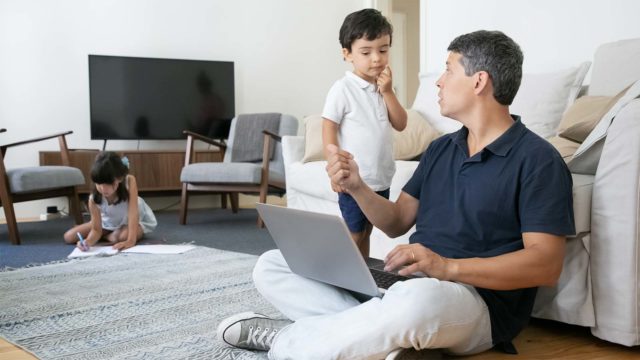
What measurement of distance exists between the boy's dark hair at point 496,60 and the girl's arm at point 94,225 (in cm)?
246

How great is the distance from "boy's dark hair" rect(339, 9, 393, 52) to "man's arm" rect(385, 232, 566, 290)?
682 millimetres

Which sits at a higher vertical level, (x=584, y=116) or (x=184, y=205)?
(x=584, y=116)

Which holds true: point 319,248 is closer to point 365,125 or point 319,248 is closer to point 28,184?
point 365,125

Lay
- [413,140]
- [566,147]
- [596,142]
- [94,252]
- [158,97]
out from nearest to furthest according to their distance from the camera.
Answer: [596,142]
[566,147]
[413,140]
[94,252]
[158,97]

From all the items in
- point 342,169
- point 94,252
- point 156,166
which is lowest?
point 94,252

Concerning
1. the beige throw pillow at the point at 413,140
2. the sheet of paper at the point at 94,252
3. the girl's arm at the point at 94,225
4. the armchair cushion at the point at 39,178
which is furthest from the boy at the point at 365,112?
the armchair cushion at the point at 39,178

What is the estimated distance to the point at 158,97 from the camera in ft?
16.4

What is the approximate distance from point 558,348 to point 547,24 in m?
1.93

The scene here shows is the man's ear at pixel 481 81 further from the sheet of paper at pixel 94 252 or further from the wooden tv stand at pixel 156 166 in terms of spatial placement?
the wooden tv stand at pixel 156 166

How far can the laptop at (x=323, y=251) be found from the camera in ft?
3.96

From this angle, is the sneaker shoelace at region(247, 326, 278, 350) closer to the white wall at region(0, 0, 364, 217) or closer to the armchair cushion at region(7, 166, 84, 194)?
the armchair cushion at region(7, 166, 84, 194)

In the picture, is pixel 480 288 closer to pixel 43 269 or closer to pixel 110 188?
pixel 43 269

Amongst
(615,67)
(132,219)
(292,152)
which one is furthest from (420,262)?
(132,219)

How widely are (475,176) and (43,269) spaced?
201cm
